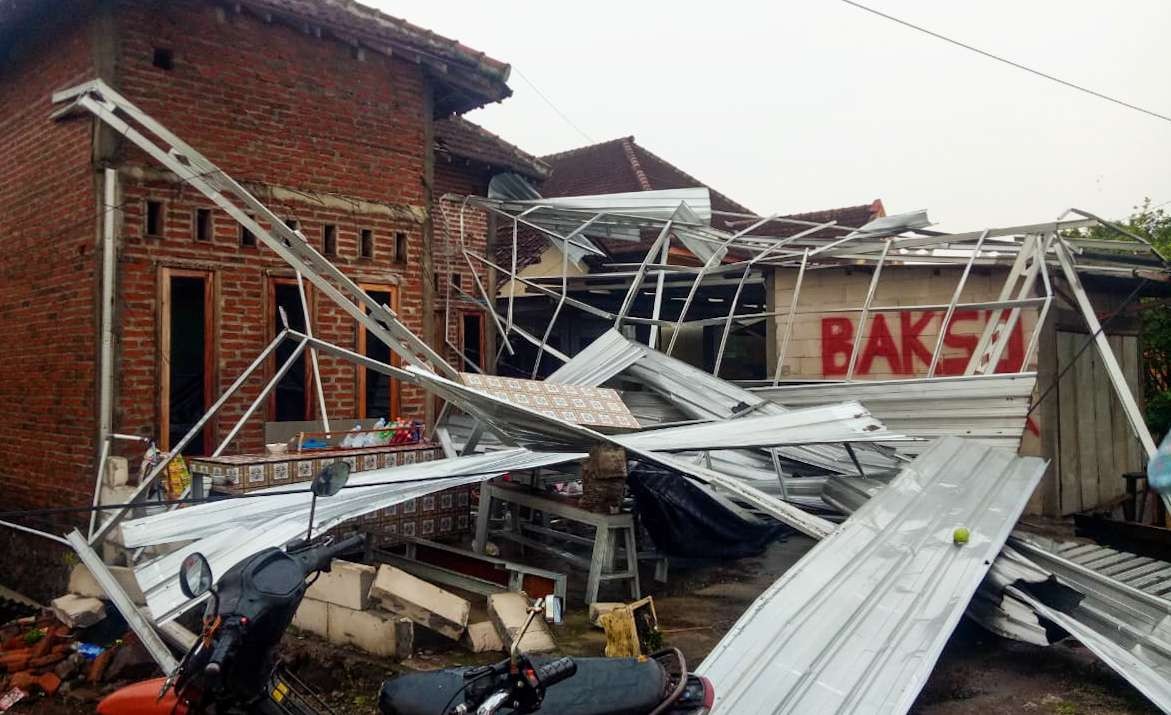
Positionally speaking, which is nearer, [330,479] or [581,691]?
[581,691]

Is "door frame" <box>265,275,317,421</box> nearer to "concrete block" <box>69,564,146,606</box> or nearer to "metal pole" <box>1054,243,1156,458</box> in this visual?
"concrete block" <box>69,564,146,606</box>

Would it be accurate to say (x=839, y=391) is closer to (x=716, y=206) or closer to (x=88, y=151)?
(x=88, y=151)

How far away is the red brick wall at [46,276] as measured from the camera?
7.58 meters

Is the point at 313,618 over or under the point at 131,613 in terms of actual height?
under

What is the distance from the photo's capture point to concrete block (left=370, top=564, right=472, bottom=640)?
212 inches

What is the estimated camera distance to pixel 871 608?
14.8ft

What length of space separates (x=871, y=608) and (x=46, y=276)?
7.96m

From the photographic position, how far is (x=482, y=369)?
470 inches

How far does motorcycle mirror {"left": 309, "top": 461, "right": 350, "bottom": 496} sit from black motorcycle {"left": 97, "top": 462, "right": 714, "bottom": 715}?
364mm

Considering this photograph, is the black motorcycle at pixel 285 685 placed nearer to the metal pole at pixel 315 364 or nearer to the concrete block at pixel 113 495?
the concrete block at pixel 113 495

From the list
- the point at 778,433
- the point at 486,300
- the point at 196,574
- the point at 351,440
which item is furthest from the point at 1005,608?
the point at 486,300

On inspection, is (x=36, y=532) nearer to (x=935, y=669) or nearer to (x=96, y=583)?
(x=96, y=583)

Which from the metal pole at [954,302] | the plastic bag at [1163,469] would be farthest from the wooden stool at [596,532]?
the metal pole at [954,302]

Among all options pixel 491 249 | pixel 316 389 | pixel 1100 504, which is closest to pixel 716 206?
pixel 491 249
